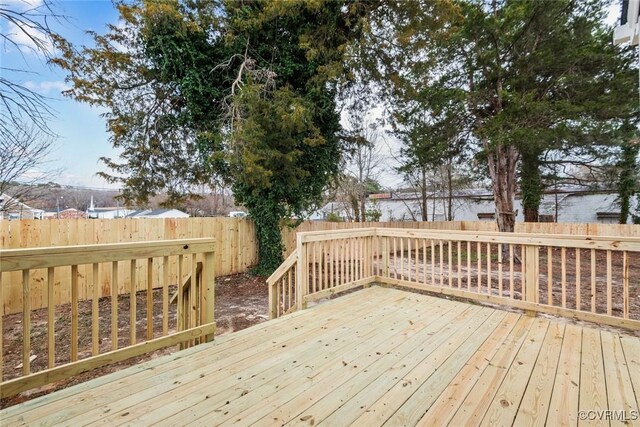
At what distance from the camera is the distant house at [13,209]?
18.2ft

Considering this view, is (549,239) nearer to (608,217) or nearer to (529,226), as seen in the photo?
(529,226)

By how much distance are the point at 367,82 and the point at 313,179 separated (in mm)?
2952

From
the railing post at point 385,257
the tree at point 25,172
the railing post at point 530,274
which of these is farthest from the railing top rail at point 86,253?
the tree at point 25,172

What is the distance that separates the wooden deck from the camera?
172 centimetres

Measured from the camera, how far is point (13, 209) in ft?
21.1

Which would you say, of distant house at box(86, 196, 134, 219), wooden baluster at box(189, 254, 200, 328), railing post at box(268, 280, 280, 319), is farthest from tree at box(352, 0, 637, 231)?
distant house at box(86, 196, 134, 219)

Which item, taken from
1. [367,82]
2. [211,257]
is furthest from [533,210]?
[211,257]

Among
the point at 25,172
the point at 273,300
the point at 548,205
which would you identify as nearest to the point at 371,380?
the point at 273,300

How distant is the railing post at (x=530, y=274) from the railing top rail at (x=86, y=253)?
3513 millimetres

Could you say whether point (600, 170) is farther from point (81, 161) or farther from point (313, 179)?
point (81, 161)

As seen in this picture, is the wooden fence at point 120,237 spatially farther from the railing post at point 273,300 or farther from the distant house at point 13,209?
the railing post at point 273,300

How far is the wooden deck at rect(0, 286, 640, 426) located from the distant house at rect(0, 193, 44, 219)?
5376 millimetres

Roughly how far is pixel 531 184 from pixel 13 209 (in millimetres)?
16210

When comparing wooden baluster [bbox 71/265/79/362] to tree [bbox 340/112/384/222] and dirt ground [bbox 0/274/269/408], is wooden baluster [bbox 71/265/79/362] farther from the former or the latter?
tree [bbox 340/112/384/222]
